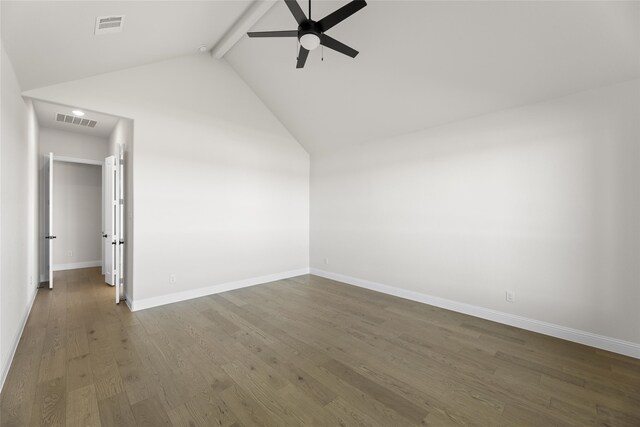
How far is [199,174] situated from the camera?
433cm

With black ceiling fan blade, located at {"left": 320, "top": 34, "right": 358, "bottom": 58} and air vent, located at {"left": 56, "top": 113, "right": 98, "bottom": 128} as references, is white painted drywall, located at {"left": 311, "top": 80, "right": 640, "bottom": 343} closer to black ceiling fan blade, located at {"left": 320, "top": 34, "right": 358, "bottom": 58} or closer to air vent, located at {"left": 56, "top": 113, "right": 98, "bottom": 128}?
black ceiling fan blade, located at {"left": 320, "top": 34, "right": 358, "bottom": 58}

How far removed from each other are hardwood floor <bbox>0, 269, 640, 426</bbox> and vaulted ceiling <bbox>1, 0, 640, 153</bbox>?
2.75 metres

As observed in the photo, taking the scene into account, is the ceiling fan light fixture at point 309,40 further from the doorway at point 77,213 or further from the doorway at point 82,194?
the doorway at point 77,213

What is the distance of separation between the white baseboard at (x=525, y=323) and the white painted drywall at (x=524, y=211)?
0.06m

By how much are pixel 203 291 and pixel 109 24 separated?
3.54m

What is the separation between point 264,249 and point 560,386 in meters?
A: 4.36

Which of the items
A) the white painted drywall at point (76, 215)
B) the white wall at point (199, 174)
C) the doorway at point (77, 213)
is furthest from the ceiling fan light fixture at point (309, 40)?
the white painted drywall at point (76, 215)

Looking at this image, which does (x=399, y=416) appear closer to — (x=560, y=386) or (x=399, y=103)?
(x=560, y=386)

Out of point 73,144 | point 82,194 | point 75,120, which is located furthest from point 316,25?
point 82,194

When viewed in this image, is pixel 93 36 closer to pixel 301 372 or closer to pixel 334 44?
pixel 334 44

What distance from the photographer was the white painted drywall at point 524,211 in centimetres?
271

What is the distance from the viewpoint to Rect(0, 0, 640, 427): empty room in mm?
2127

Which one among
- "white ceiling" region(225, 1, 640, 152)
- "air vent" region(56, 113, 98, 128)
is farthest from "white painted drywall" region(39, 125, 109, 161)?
"white ceiling" region(225, 1, 640, 152)

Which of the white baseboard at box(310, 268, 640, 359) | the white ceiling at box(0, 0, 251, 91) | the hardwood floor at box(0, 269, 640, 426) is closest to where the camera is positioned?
the hardwood floor at box(0, 269, 640, 426)
